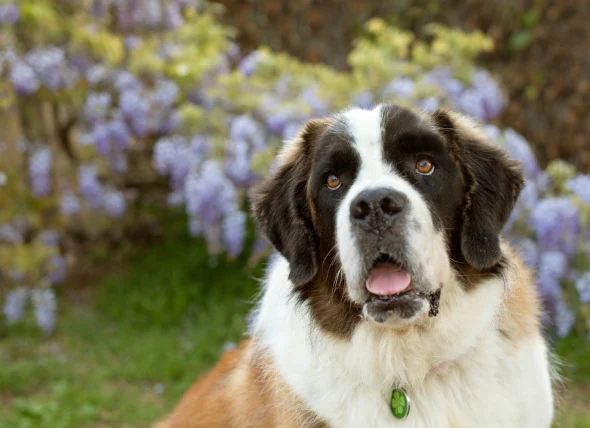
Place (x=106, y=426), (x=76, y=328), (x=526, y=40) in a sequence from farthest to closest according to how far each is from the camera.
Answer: (x=526, y=40) → (x=76, y=328) → (x=106, y=426)

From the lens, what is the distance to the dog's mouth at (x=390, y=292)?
8.37 feet

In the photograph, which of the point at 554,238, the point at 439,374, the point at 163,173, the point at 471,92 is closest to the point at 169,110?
the point at 163,173

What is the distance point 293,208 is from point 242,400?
2.45ft

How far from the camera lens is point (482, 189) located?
2746mm

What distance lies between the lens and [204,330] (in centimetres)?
569

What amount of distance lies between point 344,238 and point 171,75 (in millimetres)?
3699

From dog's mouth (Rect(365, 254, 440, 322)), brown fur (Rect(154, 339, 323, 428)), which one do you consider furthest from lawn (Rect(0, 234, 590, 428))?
dog's mouth (Rect(365, 254, 440, 322))

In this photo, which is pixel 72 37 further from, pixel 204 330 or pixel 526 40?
pixel 526 40

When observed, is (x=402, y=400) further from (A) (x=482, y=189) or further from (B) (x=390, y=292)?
(A) (x=482, y=189)

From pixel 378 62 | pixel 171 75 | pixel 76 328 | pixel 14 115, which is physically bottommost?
pixel 76 328

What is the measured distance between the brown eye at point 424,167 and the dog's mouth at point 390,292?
1.02 feet

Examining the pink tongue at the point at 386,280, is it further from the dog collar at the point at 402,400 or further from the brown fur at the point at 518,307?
the brown fur at the point at 518,307

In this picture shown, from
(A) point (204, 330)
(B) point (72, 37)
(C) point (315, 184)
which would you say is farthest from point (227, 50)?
(C) point (315, 184)

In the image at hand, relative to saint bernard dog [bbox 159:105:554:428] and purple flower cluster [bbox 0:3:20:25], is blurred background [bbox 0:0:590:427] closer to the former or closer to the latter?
purple flower cluster [bbox 0:3:20:25]
